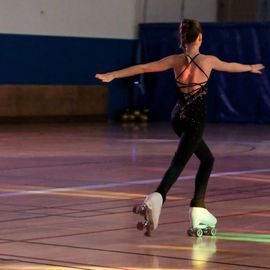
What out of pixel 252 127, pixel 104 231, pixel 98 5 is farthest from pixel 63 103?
pixel 104 231

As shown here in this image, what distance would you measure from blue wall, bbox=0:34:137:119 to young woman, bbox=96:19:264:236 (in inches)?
597

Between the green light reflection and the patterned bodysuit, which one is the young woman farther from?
the green light reflection

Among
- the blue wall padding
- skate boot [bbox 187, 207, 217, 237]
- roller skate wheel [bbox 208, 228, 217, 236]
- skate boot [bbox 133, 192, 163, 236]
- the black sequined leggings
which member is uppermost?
the black sequined leggings

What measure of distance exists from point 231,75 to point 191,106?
1646 cm

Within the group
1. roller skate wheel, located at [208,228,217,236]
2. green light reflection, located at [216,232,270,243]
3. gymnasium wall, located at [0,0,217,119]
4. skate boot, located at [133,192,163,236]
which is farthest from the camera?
gymnasium wall, located at [0,0,217,119]

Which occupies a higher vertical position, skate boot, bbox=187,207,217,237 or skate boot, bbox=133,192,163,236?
skate boot, bbox=133,192,163,236

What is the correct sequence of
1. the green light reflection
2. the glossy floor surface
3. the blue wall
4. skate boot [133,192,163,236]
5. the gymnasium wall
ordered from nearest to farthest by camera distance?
the glossy floor surface → skate boot [133,192,163,236] → the green light reflection → the gymnasium wall → the blue wall

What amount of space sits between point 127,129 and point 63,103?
3.29 m

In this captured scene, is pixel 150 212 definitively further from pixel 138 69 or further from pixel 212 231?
pixel 138 69

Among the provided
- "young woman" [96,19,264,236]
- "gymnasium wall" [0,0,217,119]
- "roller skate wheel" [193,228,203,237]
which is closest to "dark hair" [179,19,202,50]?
"young woman" [96,19,264,236]

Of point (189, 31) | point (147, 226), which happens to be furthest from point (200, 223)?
point (189, 31)

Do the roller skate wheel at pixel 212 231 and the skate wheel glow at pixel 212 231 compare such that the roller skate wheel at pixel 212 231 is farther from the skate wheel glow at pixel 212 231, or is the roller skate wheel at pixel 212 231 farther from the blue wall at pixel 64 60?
the blue wall at pixel 64 60

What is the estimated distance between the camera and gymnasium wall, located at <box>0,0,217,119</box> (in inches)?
843

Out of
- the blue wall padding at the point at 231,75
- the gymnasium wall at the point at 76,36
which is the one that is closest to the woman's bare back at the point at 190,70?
the gymnasium wall at the point at 76,36
